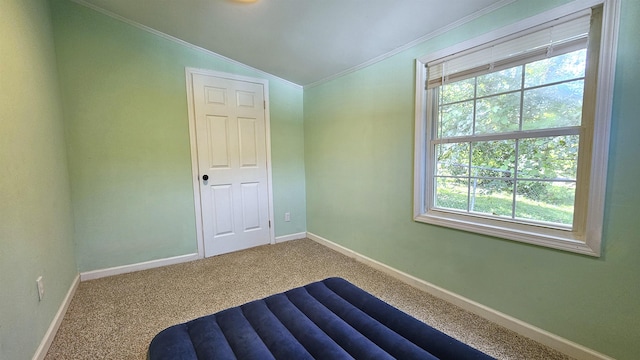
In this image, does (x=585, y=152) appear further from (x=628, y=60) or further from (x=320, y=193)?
(x=320, y=193)

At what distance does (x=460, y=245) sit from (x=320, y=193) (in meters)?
1.89

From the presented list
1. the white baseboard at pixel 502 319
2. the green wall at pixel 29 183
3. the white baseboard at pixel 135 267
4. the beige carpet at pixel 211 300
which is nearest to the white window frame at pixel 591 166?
the white baseboard at pixel 502 319

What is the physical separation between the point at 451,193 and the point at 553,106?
0.86 meters

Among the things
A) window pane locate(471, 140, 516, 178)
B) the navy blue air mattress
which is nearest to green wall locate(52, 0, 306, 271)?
the navy blue air mattress

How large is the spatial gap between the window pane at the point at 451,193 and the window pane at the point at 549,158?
16.0 inches

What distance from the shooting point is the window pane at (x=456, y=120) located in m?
2.00

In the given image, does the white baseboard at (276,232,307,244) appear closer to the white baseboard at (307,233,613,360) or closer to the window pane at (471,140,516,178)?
the white baseboard at (307,233,613,360)

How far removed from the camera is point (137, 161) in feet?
→ 8.96

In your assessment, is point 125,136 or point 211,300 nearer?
point 211,300

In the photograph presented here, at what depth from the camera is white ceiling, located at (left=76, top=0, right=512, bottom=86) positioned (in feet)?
6.21

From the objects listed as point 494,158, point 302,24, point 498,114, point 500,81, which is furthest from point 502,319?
point 302,24

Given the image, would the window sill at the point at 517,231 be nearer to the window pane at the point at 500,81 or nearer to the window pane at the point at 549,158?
the window pane at the point at 549,158

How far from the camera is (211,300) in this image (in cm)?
218

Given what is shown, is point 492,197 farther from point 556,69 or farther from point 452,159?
point 556,69
